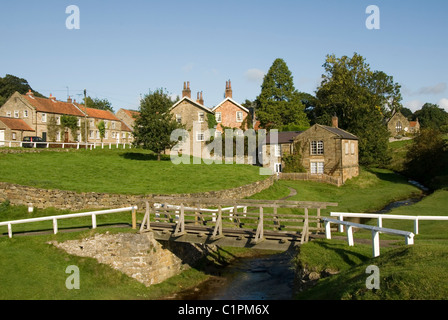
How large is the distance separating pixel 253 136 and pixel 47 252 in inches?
1834

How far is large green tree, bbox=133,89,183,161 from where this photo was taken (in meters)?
49.2

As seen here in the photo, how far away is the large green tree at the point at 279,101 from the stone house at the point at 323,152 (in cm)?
1531

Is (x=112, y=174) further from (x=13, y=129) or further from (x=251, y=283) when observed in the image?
(x=13, y=129)

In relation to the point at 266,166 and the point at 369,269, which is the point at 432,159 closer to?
the point at 266,166

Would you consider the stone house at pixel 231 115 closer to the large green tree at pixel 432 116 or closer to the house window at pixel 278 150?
the house window at pixel 278 150

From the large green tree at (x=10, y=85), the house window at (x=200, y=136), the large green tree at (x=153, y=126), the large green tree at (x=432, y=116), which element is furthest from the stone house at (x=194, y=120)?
the large green tree at (x=432, y=116)

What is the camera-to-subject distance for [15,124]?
62719 millimetres

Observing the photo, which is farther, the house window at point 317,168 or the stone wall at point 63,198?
the house window at point 317,168

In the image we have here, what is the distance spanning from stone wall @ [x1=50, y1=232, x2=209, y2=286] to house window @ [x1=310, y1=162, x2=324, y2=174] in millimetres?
39243

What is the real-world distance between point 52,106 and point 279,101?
38.5 m

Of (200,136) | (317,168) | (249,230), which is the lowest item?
(249,230)

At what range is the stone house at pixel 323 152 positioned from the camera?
5466cm

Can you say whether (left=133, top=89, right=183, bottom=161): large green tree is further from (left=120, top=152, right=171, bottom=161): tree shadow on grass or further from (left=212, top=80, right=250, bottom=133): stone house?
(left=212, top=80, right=250, bottom=133): stone house

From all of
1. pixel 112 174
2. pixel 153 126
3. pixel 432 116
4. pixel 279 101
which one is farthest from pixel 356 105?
pixel 432 116
